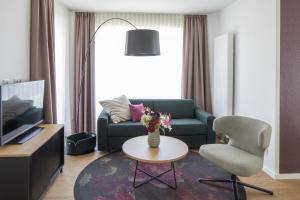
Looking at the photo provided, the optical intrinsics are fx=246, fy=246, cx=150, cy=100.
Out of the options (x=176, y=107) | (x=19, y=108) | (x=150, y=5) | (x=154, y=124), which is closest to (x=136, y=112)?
(x=176, y=107)

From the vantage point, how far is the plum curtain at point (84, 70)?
4602mm

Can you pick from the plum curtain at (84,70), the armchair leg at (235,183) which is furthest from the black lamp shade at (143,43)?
the plum curtain at (84,70)

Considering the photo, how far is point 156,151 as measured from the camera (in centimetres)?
265

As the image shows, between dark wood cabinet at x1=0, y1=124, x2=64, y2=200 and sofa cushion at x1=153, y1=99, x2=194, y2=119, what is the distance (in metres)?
2.33

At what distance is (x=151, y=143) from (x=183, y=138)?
124 cm

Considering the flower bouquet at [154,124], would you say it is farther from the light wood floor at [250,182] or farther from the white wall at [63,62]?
the white wall at [63,62]

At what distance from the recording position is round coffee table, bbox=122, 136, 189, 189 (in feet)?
8.02

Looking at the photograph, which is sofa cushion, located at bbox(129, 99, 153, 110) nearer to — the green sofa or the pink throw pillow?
the pink throw pillow

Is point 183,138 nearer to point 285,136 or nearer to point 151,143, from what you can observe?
point 151,143

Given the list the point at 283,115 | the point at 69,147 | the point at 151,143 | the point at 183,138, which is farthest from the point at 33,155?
the point at 283,115

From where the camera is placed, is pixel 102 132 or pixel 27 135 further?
pixel 102 132

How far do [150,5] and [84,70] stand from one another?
1.69 m

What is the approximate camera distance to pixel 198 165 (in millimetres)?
3346

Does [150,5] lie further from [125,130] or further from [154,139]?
[154,139]
